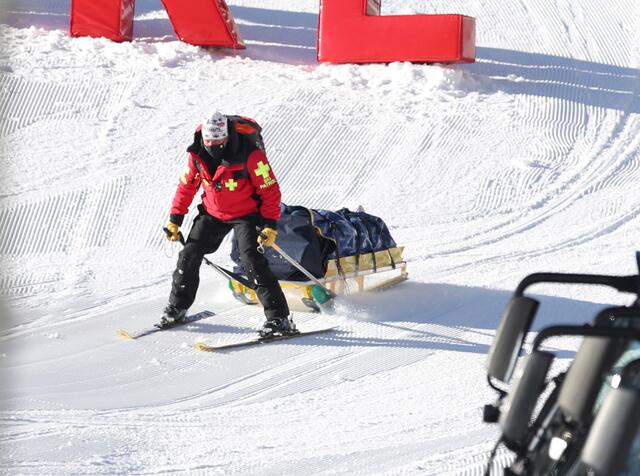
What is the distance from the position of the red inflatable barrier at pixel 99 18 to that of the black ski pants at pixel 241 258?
7374mm

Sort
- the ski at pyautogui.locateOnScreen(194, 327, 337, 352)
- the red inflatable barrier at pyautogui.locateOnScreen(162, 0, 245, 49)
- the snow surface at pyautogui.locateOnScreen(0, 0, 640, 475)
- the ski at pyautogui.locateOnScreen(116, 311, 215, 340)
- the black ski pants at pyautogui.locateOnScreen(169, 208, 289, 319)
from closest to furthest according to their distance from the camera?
the snow surface at pyautogui.locateOnScreen(0, 0, 640, 475)
the ski at pyautogui.locateOnScreen(194, 327, 337, 352)
the black ski pants at pyautogui.locateOnScreen(169, 208, 289, 319)
the ski at pyautogui.locateOnScreen(116, 311, 215, 340)
the red inflatable barrier at pyautogui.locateOnScreen(162, 0, 245, 49)

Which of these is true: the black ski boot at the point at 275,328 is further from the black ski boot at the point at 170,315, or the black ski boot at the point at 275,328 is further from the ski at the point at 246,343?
the black ski boot at the point at 170,315

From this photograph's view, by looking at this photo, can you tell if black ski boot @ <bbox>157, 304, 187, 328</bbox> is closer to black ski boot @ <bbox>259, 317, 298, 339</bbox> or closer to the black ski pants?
the black ski pants

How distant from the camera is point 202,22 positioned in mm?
A: 14992

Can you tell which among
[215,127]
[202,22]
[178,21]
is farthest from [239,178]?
[178,21]

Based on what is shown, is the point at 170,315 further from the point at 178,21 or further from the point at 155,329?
the point at 178,21

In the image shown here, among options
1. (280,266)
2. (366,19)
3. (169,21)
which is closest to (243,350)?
(280,266)

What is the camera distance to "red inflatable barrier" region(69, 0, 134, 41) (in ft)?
49.5

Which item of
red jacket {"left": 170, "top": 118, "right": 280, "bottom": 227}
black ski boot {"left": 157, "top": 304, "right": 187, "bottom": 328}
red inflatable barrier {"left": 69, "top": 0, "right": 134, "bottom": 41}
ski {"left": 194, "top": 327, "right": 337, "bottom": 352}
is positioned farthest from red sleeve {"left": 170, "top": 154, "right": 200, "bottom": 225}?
red inflatable barrier {"left": 69, "top": 0, "right": 134, "bottom": 41}

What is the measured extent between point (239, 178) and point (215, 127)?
43cm

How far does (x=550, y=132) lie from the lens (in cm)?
1373

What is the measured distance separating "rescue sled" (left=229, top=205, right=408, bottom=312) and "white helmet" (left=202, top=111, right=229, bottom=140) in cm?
103

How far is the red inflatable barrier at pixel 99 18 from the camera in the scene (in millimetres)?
15078

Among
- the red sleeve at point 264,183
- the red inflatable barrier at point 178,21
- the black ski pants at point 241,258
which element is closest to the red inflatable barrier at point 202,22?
the red inflatable barrier at point 178,21
